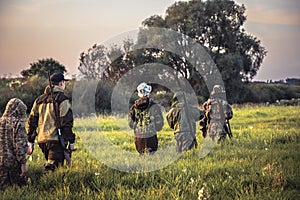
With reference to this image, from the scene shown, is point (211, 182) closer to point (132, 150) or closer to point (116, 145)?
point (132, 150)

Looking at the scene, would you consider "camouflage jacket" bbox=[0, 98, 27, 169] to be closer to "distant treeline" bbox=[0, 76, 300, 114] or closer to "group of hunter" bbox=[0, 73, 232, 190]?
"group of hunter" bbox=[0, 73, 232, 190]

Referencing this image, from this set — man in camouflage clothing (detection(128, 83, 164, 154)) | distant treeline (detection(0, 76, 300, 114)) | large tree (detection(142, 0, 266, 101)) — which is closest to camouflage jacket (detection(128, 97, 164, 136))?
man in camouflage clothing (detection(128, 83, 164, 154))

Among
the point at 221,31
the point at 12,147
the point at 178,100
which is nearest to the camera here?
the point at 12,147

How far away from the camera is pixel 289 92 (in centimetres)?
1508

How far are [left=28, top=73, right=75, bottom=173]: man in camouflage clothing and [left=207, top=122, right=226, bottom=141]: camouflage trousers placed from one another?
3749mm

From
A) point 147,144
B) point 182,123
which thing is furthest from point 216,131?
point 147,144

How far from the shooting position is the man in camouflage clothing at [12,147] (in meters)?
5.27

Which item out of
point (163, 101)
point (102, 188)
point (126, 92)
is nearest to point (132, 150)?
point (102, 188)

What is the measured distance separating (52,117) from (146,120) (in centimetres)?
195

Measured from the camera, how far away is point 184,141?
768 centimetres

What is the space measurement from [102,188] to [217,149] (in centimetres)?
311

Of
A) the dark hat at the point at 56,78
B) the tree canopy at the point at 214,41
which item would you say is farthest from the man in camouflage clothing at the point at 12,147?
the tree canopy at the point at 214,41

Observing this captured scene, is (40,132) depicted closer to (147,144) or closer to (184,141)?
(147,144)

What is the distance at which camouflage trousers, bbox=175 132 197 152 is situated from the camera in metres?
7.65
